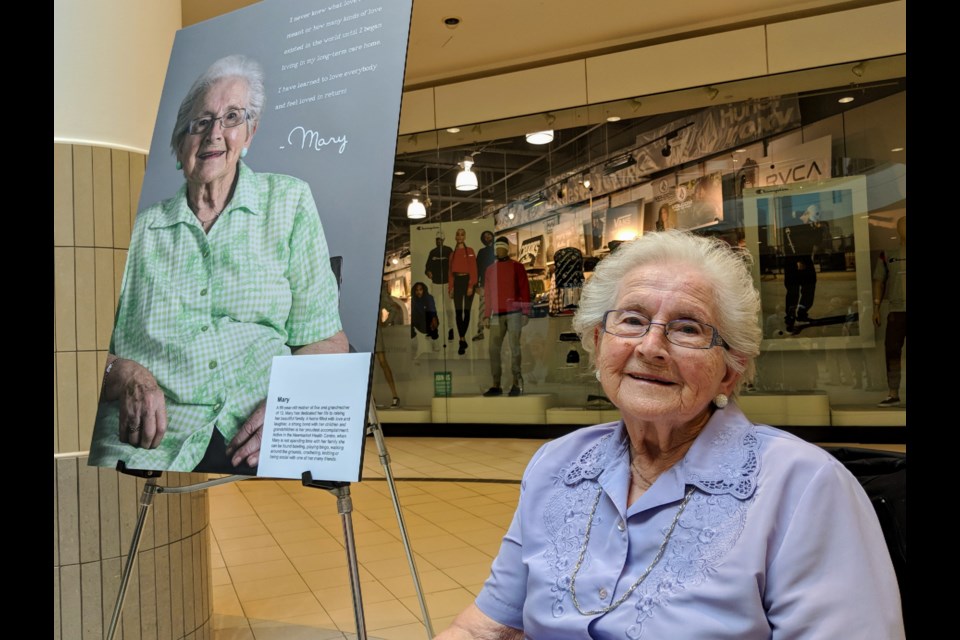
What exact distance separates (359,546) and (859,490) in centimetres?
370

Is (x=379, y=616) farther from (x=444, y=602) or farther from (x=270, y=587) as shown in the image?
(x=270, y=587)

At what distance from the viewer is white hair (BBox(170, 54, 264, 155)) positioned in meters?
2.05

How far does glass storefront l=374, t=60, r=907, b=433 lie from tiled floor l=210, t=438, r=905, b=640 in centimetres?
110

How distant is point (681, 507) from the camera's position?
1.21 metres

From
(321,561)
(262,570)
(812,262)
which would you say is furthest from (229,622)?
(812,262)

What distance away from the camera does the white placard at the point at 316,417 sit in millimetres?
1670

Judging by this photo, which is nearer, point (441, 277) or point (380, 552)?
point (380, 552)

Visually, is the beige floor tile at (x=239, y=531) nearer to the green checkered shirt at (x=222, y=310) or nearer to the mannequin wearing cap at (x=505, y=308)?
the green checkered shirt at (x=222, y=310)

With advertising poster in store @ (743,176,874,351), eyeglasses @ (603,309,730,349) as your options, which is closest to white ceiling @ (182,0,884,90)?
advertising poster in store @ (743,176,874,351)

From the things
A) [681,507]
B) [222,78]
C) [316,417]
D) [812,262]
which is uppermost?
[222,78]

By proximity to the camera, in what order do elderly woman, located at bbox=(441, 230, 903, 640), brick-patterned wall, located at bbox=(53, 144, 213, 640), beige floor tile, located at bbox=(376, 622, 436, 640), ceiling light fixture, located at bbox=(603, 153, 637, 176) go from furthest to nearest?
ceiling light fixture, located at bbox=(603, 153, 637, 176), beige floor tile, located at bbox=(376, 622, 436, 640), brick-patterned wall, located at bbox=(53, 144, 213, 640), elderly woman, located at bbox=(441, 230, 903, 640)

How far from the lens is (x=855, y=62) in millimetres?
6336

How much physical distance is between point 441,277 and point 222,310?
6719 mm

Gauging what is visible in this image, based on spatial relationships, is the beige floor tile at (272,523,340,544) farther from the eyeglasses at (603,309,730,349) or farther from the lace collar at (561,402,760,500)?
the eyeglasses at (603,309,730,349)
